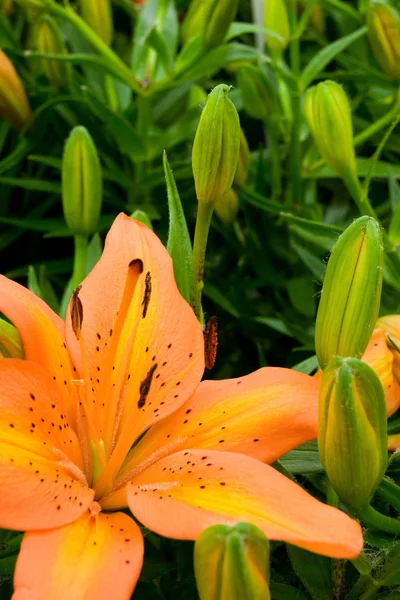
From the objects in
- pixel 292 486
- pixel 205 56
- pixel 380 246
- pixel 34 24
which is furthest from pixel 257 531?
pixel 34 24

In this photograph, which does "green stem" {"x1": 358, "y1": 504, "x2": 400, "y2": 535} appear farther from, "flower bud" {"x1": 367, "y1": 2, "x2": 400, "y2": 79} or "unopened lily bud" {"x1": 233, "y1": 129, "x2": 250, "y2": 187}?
"flower bud" {"x1": 367, "y1": 2, "x2": 400, "y2": 79}

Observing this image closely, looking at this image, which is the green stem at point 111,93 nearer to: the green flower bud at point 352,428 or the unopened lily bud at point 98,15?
the unopened lily bud at point 98,15

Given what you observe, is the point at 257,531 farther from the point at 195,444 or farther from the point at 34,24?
the point at 34,24

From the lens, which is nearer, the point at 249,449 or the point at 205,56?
the point at 249,449

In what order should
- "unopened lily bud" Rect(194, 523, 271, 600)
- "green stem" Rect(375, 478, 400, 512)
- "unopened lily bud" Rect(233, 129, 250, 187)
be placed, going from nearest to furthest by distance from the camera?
"unopened lily bud" Rect(194, 523, 271, 600) < "green stem" Rect(375, 478, 400, 512) < "unopened lily bud" Rect(233, 129, 250, 187)

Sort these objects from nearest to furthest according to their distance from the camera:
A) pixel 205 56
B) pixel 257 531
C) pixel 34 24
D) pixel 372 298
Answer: pixel 257 531, pixel 372 298, pixel 205 56, pixel 34 24

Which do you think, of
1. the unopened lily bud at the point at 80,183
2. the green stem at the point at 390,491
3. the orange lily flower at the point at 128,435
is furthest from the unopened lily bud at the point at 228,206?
the green stem at the point at 390,491

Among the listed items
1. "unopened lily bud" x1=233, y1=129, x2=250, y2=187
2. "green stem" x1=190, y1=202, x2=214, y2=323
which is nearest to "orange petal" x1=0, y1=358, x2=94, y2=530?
"green stem" x1=190, y1=202, x2=214, y2=323
